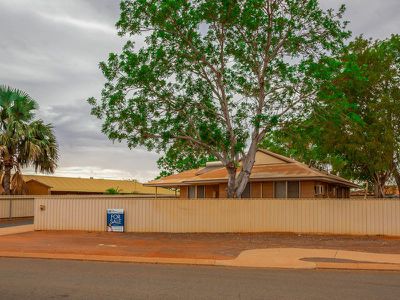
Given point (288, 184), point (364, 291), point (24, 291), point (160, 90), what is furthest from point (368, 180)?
point (24, 291)

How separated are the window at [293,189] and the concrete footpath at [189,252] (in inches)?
287

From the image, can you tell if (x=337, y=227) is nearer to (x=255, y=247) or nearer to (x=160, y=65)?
(x=255, y=247)

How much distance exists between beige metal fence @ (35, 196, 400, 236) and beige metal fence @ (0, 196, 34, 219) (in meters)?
8.40

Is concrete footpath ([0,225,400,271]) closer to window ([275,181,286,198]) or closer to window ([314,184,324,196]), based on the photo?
window ([275,181,286,198])

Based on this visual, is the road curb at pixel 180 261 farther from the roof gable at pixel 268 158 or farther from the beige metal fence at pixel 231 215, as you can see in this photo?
the roof gable at pixel 268 158

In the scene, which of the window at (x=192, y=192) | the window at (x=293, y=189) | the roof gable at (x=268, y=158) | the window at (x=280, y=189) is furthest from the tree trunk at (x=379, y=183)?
the window at (x=192, y=192)

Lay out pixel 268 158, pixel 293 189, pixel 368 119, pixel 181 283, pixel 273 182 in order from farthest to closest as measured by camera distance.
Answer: pixel 268 158 < pixel 368 119 < pixel 273 182 < pixel 293 189 < pixel 181 283

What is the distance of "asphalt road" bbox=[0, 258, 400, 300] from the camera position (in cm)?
963

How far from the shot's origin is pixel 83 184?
50.8 meters

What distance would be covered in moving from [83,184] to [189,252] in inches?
1426

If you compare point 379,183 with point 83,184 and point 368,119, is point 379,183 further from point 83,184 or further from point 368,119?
point 83,184

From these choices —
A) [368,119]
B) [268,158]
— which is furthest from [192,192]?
[368,119]

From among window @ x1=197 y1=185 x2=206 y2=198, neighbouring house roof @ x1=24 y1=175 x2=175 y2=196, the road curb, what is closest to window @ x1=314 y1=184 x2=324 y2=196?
window @ x1=197 y1=185 x2=206 y2=198

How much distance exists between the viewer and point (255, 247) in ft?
58.2
